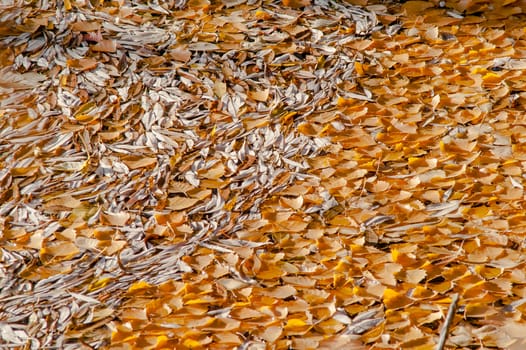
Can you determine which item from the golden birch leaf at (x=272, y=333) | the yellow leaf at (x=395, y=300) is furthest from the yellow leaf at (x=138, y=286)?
the yellow leaf at (x=395, y=300)

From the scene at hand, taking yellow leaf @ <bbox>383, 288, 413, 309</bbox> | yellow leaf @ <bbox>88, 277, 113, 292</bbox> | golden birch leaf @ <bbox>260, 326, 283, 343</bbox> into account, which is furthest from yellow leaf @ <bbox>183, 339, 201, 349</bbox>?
yellow leaf @ <bbox>383, 288, 413, 309</bbox>

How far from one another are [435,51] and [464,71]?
17 centimetres

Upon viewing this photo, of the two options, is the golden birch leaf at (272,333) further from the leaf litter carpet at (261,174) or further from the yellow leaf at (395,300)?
the yellow leaf at (395,300)

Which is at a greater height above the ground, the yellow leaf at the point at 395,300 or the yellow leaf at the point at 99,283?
the yellow leaf at the point at 395,300

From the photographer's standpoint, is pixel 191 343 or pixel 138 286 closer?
pixel 191 343

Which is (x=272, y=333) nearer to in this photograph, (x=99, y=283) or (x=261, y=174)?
(x=99, y=283)

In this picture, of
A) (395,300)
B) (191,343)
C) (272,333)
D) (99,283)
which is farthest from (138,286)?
(395,300)

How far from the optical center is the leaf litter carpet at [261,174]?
7.76ft

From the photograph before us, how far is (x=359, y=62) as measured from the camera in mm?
3297

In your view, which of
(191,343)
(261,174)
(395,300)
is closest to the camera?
(191,343)

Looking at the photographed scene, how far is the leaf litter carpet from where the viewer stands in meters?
2.37

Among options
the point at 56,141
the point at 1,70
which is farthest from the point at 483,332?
the point at 1,70

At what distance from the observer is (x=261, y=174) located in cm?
283

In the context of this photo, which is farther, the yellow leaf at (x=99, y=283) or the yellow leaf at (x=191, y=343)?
the yellow leaf at (x=99, y=283)
